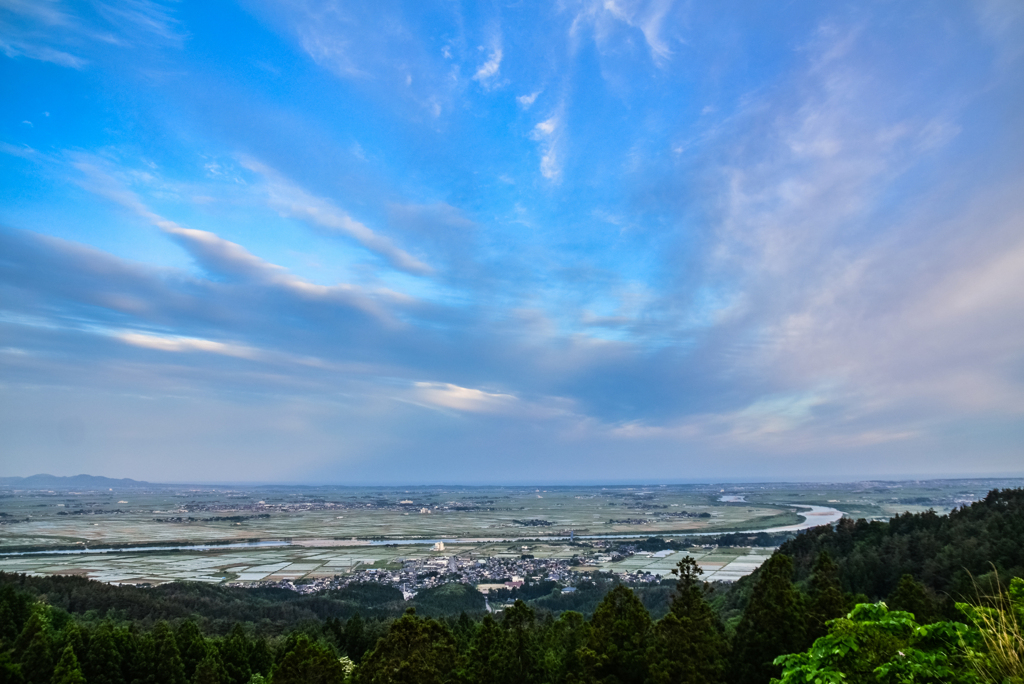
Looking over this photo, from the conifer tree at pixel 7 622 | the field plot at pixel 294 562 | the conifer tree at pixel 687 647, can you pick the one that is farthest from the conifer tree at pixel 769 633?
the field plot at pixel 294 562

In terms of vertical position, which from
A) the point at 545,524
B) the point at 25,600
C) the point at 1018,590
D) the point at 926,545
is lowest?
the point at 545,524

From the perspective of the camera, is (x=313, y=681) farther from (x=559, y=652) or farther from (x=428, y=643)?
(x=559, y=652)

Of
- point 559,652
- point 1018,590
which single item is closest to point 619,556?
point 559,652

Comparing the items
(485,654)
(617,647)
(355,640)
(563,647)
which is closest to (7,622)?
(355,640)

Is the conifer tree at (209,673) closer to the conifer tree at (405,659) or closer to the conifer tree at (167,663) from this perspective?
the conifer tree at (167,663)

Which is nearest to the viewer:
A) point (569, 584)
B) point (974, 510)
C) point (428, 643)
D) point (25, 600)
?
point (428, 643)

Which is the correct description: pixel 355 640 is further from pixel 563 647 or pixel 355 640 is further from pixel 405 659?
pixel 405 659

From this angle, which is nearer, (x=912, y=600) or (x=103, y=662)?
(x=912, y=600)
